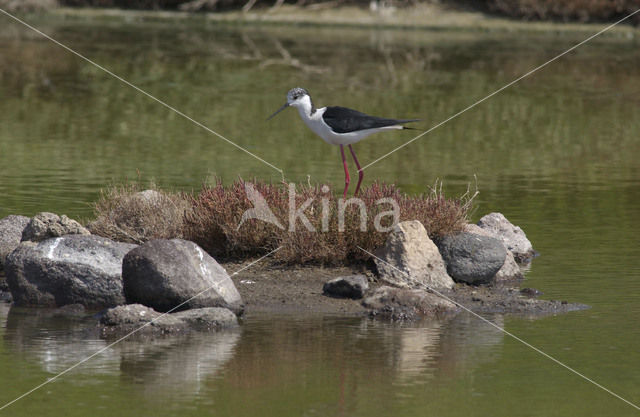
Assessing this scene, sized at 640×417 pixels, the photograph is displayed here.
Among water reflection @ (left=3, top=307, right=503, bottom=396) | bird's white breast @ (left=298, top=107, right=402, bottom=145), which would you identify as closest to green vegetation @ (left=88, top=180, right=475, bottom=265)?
bird's white breast @ (left=298, top=107, right=402, bottom=145)

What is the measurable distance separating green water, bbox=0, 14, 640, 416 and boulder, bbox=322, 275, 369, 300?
858 millimetres

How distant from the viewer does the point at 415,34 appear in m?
44.6

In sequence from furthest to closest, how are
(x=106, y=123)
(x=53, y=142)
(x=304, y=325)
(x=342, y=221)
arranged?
1. (x=106, y=123)
2. (x=53, y=142)
3. (x=342, y=221)
4. (x=304, y=325)

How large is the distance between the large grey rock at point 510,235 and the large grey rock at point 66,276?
4639 mm

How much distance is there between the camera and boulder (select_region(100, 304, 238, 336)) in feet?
35.4

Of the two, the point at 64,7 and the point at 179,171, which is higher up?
the point at 64,7

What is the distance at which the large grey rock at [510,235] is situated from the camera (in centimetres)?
1446

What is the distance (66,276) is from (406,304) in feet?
10.4

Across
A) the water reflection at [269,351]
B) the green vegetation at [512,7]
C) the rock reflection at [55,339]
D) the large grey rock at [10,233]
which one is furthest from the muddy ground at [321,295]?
the green vegetation at [512,7]

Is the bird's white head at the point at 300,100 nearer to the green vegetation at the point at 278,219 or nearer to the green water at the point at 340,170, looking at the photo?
the green vegetation at the point at 278,219

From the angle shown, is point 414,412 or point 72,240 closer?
point 414,412

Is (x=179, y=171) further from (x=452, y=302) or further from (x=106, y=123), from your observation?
(x=452, y=302)

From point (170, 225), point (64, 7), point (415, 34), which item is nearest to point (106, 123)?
point (170, 225)

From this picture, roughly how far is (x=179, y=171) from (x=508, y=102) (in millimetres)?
12914
